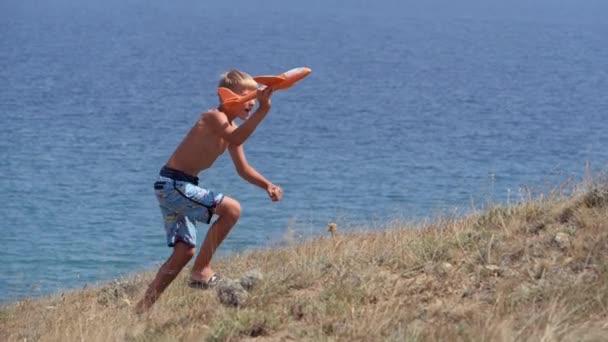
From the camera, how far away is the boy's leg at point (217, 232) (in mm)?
7648

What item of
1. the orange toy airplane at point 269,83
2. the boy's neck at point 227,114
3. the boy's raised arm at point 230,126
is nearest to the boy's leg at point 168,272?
the boy's raised arm at point 230,126

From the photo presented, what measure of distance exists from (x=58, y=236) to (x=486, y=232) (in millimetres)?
13767

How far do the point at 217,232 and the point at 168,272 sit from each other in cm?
41

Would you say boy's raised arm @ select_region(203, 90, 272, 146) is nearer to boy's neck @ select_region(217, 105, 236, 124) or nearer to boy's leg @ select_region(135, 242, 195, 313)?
boy's neck @ select_region(217, 105, 236, 124)

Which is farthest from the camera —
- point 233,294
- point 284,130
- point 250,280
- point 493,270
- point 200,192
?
point 284,130

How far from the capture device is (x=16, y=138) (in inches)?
1209

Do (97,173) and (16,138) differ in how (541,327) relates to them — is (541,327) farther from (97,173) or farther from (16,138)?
(16,138)

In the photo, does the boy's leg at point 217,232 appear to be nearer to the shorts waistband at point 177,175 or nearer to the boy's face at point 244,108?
the shorts waistband at point 177,175

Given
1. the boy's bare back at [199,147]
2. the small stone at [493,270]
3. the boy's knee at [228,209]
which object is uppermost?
the boy's bare back at [199,147]

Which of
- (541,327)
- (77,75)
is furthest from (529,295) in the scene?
(77,75)

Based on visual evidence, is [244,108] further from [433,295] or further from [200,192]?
[433,295]

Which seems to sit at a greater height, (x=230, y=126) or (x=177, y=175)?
(x=230, y=126)

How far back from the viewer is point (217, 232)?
25.4 feet

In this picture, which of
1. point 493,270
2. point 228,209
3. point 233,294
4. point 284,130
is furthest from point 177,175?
point 284,130
